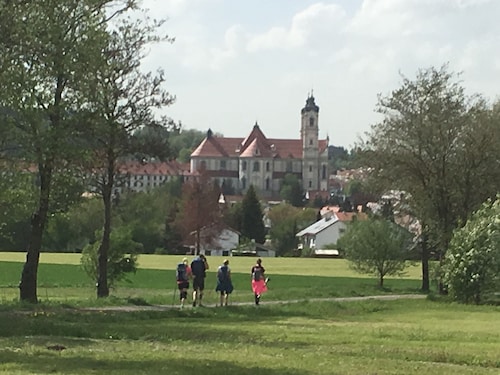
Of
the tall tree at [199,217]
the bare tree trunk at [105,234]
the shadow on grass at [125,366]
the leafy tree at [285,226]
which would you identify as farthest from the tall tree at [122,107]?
the leafy tree at [285,226]

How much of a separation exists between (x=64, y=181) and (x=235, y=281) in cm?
3490

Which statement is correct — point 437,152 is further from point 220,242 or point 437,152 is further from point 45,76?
point 220,242

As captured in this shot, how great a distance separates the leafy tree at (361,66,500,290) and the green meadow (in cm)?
978

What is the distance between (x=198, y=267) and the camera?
34844 mm

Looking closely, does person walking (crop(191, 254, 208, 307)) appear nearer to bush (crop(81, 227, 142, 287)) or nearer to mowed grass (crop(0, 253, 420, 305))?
mowed grass (crop(0, 253, 420, 305))

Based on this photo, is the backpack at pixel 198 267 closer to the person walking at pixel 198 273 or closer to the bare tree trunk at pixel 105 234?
the person walking at pixel 198 273

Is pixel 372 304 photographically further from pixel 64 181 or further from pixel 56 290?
pixel 56 290

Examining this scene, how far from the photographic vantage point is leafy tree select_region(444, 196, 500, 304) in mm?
44438

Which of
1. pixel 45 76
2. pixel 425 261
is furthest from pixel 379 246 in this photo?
pixel 45 76

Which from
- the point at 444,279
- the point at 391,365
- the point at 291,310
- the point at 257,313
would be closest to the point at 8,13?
the point at 391,365

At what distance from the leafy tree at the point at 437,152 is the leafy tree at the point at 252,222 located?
301 feet

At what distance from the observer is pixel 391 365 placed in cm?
1688

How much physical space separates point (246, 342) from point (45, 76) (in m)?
11.9

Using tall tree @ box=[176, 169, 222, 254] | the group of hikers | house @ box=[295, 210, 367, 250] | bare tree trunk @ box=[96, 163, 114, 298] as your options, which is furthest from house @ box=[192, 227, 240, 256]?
the group of hikers
